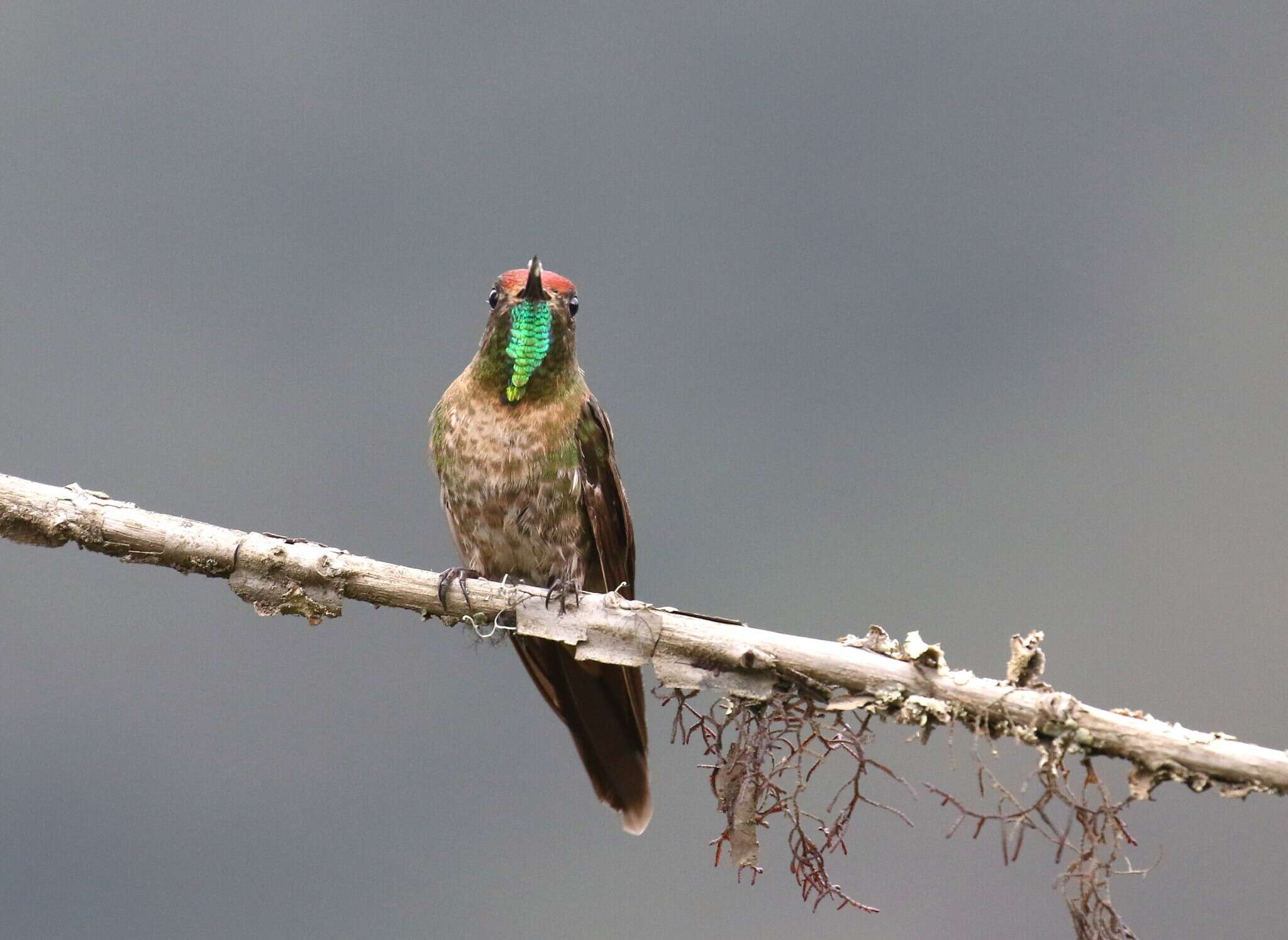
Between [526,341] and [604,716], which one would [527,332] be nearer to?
[526,341]

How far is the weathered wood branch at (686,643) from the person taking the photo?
2305mm

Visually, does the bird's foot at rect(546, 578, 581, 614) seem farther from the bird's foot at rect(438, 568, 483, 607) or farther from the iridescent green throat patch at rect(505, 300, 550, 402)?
the iridescent green throat patch at rect(505, 300, 550, 402)

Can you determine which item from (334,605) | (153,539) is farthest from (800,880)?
(153,539)

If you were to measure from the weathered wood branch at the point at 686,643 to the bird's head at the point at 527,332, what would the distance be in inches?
27.0

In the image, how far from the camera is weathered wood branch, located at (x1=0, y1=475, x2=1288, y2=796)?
7.56 feet

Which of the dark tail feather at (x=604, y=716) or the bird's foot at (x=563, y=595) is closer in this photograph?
the bird's foot at (x=563, y=595)

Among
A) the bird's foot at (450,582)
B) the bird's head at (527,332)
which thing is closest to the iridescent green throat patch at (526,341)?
the bird's head at (527,332)

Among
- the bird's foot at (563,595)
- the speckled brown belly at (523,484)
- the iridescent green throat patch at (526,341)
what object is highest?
the iridescent green throat patch at (526,341)

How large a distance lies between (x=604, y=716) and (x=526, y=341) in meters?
0.99

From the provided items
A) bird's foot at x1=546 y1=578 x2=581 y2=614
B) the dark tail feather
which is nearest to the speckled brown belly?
the dark tail feather

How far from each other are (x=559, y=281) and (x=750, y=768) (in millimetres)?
1428

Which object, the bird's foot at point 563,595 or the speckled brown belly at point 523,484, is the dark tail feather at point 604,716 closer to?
the speckled brown belly at point 523,484

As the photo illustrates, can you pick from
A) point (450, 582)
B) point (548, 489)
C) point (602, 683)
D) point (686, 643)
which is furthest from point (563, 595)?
point (602, 683)

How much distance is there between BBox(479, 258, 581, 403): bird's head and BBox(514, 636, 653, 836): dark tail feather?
0.67 meters
